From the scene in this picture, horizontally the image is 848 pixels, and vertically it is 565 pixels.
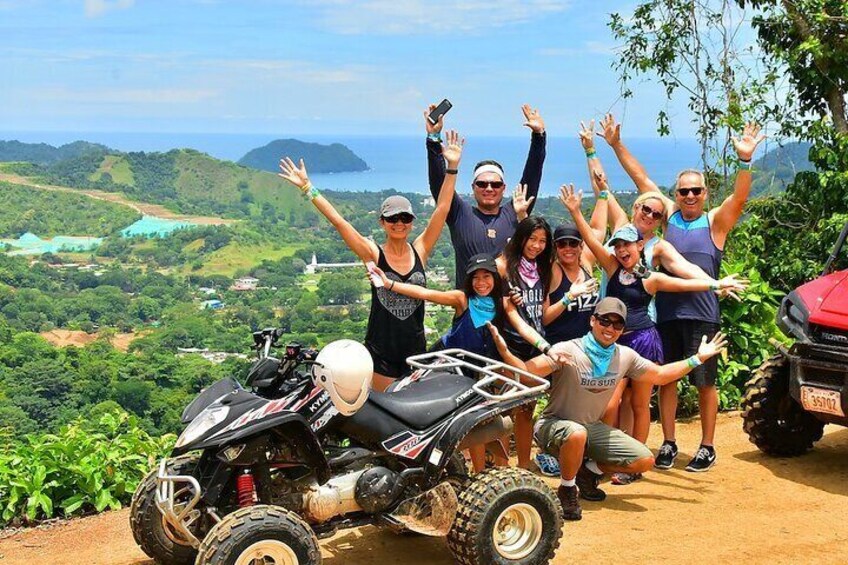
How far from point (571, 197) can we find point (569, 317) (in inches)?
33.2

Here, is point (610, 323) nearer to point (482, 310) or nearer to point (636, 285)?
point (636, 285)

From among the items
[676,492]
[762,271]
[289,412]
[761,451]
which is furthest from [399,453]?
[762,271]

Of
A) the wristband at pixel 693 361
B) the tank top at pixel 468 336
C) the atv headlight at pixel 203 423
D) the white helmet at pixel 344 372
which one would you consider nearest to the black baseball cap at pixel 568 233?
the tank top at pixel 468 336

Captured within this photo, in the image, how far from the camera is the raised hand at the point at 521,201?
707cm

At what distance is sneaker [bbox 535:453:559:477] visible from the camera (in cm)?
735

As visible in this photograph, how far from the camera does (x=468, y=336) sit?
654 cm

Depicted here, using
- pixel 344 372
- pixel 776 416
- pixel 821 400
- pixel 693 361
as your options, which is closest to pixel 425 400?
pixel 344 372

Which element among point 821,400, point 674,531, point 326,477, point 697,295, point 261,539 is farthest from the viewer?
point 697,295

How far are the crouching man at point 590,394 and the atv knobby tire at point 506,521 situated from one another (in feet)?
2.62

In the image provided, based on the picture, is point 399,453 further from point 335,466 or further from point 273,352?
point 273,352

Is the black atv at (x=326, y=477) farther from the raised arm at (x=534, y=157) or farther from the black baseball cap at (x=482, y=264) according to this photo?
the raised arm at (x=534, y=157)

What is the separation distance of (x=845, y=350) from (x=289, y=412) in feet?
12.1

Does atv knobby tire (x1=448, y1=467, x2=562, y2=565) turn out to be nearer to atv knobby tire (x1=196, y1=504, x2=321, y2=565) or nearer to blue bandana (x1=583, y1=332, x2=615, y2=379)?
atv knobby tire (x1=196, y1=504, x2=321, y2=565)

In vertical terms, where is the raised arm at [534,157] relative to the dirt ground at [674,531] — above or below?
above
